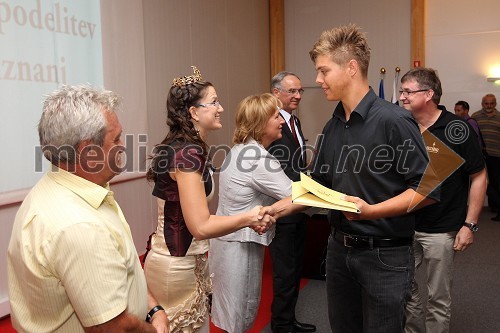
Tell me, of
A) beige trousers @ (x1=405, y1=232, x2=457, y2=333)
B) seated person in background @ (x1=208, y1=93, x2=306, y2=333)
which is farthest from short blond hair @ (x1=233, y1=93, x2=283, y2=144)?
beige trousers @ (x1=405, y1=232, x2=457, y2=333)

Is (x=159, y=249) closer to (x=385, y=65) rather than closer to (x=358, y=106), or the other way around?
(x=358, y=106)

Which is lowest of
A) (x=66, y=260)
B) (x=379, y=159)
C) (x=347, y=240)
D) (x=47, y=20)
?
(x=347, y=240)

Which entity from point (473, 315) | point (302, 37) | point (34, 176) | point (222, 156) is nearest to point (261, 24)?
point (302, 37)

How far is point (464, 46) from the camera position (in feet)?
24.3

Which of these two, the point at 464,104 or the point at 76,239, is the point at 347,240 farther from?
the point at 464,104

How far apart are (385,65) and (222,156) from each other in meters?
3.19

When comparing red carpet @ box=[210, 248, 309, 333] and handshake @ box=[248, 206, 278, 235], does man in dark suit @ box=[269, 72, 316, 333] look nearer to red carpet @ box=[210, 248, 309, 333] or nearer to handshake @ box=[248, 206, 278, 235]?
red carpet @ box=[210, 248, 309, 333]

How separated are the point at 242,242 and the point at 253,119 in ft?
2.23

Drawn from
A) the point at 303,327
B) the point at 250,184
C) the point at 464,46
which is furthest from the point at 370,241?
the point at 464,46

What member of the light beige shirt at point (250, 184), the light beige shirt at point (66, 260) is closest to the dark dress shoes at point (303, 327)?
the light beige shirt at point (250, 184)

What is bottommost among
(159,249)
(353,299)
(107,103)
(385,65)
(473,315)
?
(473,315)

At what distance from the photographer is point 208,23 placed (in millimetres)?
6316

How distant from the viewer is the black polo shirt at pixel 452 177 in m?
2.53

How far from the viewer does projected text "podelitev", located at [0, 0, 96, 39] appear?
132 inches
